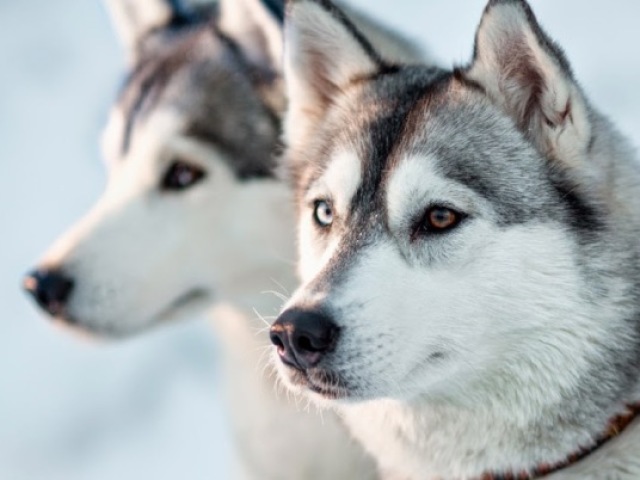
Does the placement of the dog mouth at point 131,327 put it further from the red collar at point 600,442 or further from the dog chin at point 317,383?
the red collar at point 600,442

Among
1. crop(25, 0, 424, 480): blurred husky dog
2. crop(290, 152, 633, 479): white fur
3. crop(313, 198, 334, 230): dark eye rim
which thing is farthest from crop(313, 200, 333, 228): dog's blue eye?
crop(25, 0, 424, 480): blurred husky dog

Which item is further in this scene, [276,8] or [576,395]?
[276,8]

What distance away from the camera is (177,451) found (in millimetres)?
5730

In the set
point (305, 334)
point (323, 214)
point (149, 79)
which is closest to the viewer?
point (305, 334)

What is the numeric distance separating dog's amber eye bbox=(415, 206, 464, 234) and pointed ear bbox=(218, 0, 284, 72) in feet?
4.06

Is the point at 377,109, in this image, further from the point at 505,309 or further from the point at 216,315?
the point at 216,315

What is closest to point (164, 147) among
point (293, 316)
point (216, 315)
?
point (216, 315)

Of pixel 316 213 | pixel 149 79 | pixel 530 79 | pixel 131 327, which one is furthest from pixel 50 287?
pixel 530 79

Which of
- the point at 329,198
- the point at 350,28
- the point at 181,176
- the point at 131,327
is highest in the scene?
the point at 350,28

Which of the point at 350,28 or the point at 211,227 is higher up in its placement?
the point at 350,28

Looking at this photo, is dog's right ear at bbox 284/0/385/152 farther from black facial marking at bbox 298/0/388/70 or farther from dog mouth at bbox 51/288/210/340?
dog mouth at bbox 51/288/210/340

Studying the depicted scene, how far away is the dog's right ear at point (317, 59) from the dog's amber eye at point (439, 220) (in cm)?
68

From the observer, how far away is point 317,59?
10.5 ft

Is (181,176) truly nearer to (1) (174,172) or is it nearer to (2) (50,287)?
(1) (174,172)
